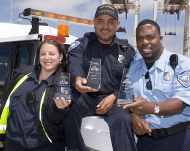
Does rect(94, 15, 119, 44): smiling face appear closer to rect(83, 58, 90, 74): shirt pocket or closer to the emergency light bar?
rect(83, 58, 90, 74): shirt pocket

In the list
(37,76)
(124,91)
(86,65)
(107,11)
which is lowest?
(124,91)

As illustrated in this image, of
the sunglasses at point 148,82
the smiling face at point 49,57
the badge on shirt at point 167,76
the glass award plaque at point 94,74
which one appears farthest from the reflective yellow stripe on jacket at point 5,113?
the badge on shirt at point 167,76

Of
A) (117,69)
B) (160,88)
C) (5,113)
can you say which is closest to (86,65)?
(117,69)

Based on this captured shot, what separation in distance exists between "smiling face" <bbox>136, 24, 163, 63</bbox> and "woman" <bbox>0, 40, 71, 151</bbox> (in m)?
0.74

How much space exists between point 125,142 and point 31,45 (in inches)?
76.1

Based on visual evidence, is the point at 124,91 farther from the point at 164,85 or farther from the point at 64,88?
the point at 64,88

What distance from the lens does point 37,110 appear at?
3176mm

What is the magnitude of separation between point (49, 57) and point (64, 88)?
0.42 meters

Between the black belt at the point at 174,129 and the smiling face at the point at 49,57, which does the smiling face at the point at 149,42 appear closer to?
the black belt at the point at 174,129

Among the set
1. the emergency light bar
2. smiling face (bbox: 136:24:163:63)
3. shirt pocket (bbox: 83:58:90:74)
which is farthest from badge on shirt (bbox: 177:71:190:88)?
the emergency light bar

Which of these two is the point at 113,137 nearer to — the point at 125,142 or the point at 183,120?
the point at 125,142

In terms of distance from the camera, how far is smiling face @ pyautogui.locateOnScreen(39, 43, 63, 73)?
3.30 m

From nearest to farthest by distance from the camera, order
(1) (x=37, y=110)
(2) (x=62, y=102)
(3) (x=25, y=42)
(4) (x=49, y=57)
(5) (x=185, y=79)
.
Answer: (5) (x=185, y=79) → (2) (x=62, y=102) → (1) (x=37, y=110) → (4) (x=49, y=57) → (3) (x=25, y=42)

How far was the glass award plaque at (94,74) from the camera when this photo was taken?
3000 mm
